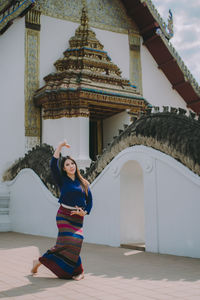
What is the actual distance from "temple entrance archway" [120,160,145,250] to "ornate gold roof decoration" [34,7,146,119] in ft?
14.1

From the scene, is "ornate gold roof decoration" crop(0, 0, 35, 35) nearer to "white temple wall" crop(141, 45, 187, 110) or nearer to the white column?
the white column

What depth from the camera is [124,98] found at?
11.0m

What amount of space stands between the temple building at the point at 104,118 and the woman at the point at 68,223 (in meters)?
1.70

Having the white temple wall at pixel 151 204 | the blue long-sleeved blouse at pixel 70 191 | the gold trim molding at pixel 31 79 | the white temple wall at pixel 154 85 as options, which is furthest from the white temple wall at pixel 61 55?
the blue long-sleeved blouse at pixel 70 191

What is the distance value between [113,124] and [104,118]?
54cm

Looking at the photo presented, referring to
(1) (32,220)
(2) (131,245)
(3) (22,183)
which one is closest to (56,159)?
(2) (131,245)

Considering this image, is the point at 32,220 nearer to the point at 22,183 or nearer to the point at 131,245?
the point at 22,183

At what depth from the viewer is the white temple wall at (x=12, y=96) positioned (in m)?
10.5

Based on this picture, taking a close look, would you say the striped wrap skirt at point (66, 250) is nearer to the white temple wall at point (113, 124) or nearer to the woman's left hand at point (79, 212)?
the woman's left hand at point (79, 212)

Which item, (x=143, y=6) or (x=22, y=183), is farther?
(x=143, y=6)

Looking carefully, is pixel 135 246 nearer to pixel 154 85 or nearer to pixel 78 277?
pixel 78 277

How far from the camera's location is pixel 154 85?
1366 cm

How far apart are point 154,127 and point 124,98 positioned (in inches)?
213

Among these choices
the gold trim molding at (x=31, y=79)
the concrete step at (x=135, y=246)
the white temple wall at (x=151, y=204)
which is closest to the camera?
the white temple wall at (x=151, y=204)
